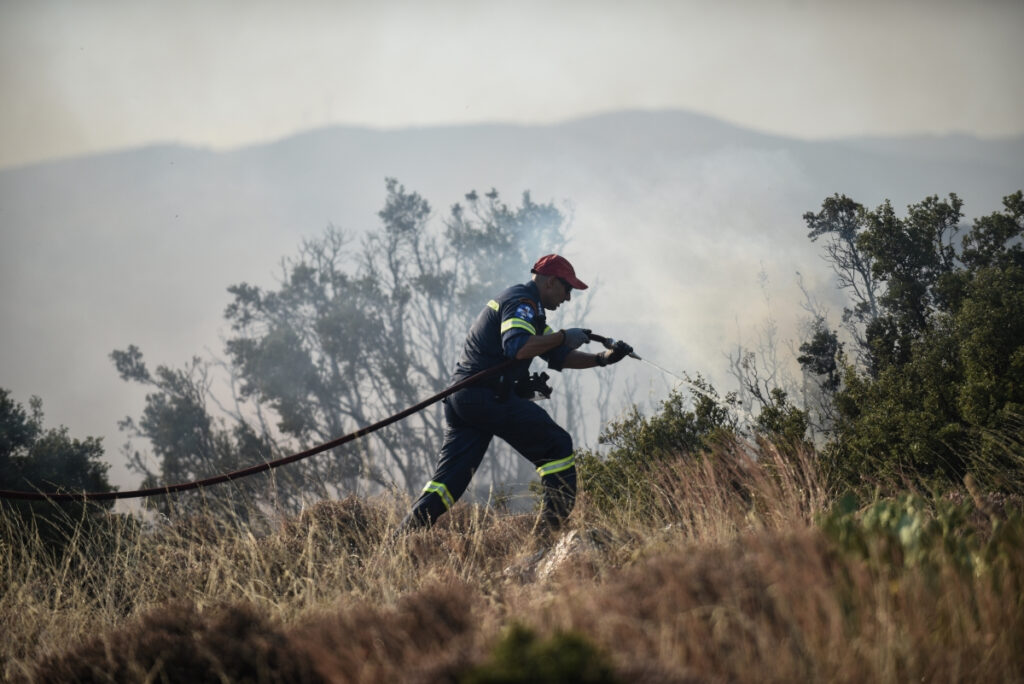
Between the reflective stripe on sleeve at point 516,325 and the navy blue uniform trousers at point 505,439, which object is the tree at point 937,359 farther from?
the reflective stripe on sleeve at point 516,325

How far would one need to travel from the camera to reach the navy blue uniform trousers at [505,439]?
541cm

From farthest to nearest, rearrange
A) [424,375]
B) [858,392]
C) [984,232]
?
[424,375] < [984,232] < [858,392]

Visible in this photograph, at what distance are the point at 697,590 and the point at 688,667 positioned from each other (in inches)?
12.7

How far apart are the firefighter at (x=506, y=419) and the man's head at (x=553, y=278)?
200 mm

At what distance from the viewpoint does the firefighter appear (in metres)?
5.42

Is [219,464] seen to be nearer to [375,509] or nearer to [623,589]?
[375,509]

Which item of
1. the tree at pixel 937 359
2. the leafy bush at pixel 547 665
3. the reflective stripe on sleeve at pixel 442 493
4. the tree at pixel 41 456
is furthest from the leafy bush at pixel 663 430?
the tree at pixel 41 456

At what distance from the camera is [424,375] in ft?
115

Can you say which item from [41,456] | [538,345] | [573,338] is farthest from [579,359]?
[41,456]

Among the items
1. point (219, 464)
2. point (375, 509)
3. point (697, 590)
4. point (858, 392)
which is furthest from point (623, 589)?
point (219, 464)

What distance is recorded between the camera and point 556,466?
546 centimetres

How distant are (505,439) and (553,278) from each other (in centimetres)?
128

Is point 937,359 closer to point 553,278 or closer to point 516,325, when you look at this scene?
point 553,278

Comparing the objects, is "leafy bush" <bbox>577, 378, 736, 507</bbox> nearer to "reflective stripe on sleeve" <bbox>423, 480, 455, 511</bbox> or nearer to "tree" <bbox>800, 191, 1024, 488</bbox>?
"tree" <bbox>800, 191, 1024, 488</bbox>
